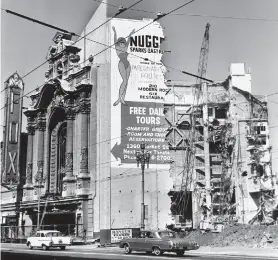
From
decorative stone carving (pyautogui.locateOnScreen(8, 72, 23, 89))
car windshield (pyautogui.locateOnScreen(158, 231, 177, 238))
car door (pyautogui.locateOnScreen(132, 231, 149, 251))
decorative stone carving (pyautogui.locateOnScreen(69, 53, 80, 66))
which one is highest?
decorative stone carving (pyautogui.locateOnScreen(69, 53, 80, 66))

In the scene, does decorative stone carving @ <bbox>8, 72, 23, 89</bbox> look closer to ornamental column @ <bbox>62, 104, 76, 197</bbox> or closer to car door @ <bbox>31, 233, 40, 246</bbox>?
ornamental column @ <bbox>62, 104, 76, 197</bbox>

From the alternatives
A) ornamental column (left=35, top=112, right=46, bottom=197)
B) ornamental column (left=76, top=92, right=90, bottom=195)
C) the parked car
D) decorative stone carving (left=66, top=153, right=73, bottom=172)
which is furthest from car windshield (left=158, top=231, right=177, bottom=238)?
ornamental column (left=35, top=112, right=46, bottom=197)

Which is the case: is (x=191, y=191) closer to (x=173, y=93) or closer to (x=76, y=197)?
(x=173, y=93)

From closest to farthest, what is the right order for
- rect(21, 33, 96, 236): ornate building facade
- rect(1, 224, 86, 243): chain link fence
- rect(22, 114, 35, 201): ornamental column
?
rect(1, 224, 86, 243): chain link fence, rect(21, 33, 96, 236): ornate building facade, rect(22, 114, 35, 201): ornamental column

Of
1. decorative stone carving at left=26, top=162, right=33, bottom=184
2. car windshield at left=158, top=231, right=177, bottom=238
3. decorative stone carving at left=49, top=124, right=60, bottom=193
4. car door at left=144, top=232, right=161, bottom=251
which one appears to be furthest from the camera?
decorative stone carving at left=26, top=162, right=33, bottom=184

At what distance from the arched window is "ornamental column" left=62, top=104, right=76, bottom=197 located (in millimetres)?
2719

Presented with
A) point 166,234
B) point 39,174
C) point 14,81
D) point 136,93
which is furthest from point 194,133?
point 166,234

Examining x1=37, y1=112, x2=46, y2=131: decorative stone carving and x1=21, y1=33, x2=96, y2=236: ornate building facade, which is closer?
x1=21, y1=33, x2=96, y2=236: ornate building facade

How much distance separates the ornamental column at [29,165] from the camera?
55.0 m

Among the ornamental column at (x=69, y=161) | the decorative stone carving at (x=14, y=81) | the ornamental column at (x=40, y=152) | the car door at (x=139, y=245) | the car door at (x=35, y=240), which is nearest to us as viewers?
the car door at (x=139, y=245)

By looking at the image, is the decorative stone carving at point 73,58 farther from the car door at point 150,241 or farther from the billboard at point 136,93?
the car door at point 150,241

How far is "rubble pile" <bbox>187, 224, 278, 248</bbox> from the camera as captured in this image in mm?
33219

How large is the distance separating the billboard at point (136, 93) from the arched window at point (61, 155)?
8978 mm

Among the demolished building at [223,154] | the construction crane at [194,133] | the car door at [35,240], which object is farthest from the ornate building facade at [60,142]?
the construction crane at [194,133]
